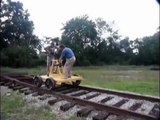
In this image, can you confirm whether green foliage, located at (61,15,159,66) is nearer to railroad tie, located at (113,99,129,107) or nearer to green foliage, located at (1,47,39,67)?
green foliage, located at (1,47,39,67)

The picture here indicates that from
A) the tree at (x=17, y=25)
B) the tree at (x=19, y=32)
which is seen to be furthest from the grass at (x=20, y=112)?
the tree at (x=17, y=25)

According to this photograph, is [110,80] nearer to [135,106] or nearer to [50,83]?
[50,83]

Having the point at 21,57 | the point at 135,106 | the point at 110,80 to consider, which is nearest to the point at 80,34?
the point at 21,57

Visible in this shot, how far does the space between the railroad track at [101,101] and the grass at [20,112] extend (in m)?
0.57

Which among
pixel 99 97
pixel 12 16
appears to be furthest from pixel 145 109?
pixel 12 16

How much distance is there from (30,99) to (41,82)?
1.67 metres

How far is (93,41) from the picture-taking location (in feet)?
21.1

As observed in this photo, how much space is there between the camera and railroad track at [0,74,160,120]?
6.95m

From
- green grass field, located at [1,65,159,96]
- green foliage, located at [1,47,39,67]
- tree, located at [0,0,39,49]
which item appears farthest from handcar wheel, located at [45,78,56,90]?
tree, located at [0,0,39,49]

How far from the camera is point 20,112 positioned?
299 inches

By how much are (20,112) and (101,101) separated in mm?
2366

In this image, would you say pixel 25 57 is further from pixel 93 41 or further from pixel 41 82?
pixel 41 82

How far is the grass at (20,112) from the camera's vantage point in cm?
713

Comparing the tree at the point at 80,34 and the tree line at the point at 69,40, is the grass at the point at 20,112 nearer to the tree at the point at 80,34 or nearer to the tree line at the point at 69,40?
the tree line at the point at 69,40
